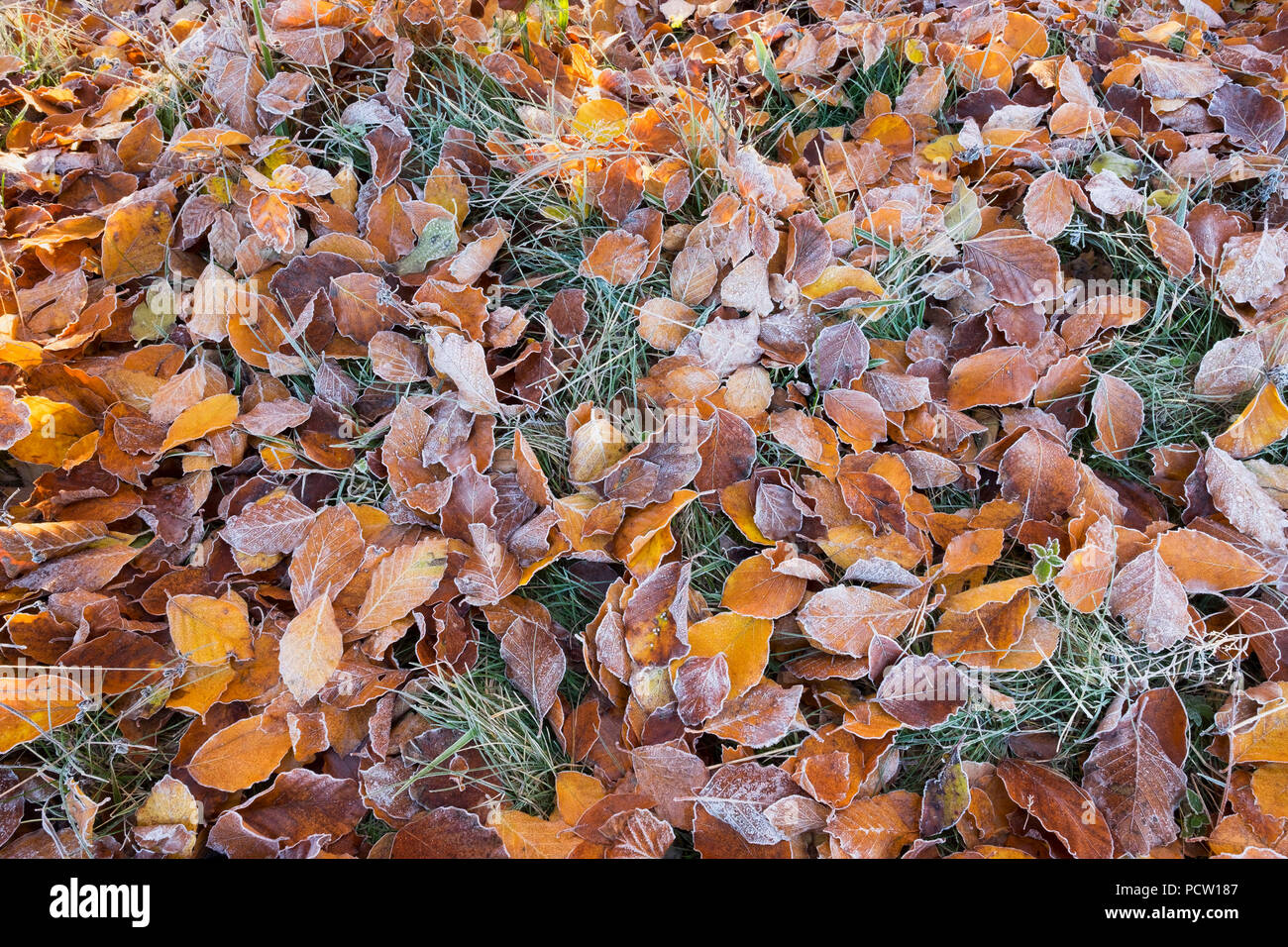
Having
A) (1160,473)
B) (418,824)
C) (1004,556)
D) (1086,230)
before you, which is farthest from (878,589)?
(1086,230)

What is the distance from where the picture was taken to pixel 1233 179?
1.54 metres

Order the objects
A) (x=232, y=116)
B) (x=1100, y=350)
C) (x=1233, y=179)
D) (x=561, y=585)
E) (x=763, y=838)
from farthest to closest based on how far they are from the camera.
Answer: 1. (x=232, y=116)
2. (x=1233, y=179)
3. (x=1100, y=350)
4. (x=561, y=585)
5. (x=763, y=838)

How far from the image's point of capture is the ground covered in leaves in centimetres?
111

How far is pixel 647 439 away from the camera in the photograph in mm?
1280

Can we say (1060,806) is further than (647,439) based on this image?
No

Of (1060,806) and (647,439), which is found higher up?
(647,439)

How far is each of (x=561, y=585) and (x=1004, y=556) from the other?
687mm

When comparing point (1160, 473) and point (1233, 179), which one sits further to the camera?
point (1233, 179)

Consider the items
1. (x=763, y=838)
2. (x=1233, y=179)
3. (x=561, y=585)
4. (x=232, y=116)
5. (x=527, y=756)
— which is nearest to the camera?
(x=763, y=838)

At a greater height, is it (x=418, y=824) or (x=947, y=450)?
(x=947, y=450)

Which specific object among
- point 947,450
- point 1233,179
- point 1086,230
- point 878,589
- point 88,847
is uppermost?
point 1233,179

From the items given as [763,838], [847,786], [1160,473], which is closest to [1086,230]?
[1160,473]

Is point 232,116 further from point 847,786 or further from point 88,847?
point 847,786

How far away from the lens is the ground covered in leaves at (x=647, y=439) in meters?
1.11
